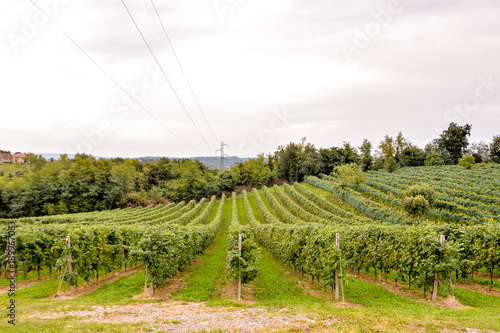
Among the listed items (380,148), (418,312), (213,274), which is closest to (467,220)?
(418,312)

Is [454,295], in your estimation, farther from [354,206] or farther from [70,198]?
[70,198]

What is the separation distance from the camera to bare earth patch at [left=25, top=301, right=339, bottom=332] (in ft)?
21.9

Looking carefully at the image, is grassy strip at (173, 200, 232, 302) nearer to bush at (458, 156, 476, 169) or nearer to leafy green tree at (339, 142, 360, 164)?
leafy green tree at (339, 142, 360, 164)

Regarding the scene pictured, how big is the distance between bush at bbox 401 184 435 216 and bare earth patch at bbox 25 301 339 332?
23.0m

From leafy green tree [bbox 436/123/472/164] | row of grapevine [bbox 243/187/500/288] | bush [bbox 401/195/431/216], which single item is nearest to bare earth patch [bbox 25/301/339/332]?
row of grapevine [bbox 243/187/500/288]

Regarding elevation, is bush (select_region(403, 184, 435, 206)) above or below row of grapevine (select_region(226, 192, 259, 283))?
above

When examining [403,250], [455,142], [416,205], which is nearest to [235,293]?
[403,250]

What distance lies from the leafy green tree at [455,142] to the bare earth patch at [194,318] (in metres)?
92.0

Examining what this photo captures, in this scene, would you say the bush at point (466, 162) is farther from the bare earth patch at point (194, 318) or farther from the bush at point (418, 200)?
the bare earth patch at point (194, 318)

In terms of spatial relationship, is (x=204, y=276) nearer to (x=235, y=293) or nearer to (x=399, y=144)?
(x=235, y=293)

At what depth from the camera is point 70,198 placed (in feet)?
193

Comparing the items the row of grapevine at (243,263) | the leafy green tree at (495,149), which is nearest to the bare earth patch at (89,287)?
the row of grapevine at (243,263)

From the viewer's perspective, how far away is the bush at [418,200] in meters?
24.9

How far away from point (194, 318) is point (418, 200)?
84.4ft
